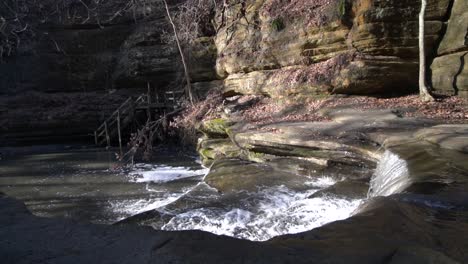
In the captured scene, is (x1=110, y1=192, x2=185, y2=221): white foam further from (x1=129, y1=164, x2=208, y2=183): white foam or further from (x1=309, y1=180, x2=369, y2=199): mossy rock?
(x1=309, y1=180, x2=369, y2=199): mossy rock

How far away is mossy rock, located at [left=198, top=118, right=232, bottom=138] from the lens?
14550 mm

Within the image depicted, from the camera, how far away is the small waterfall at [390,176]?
5.66 m

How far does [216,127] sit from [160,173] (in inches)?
111

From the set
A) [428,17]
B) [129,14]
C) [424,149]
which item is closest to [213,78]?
[129,14]

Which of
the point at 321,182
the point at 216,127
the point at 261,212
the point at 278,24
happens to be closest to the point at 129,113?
the point at 216,127

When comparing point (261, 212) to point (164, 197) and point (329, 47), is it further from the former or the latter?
point (329, 47)

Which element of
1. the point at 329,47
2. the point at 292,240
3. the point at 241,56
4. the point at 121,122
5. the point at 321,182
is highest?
the point at 241,56

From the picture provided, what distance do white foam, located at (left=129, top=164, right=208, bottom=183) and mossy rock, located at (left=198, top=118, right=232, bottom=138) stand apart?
63.6 inches

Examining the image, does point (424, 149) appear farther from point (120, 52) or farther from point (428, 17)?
point (120, 52)

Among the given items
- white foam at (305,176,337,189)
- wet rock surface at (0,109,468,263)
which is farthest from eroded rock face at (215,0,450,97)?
wet rock surface at (0,109,468,263)

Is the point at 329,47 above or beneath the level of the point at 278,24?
beneath

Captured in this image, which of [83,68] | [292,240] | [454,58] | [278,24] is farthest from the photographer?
[83,68]

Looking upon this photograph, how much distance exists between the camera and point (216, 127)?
49.0 feet

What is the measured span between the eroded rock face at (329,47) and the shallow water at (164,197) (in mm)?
5299
